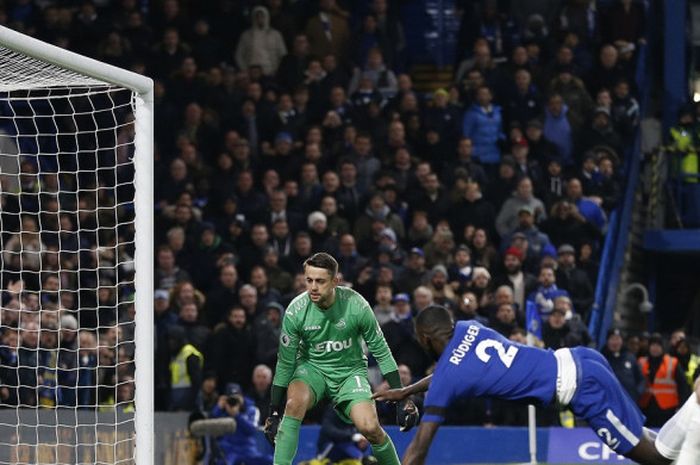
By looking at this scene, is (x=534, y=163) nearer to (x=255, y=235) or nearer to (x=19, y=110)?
(x=255, y=235)

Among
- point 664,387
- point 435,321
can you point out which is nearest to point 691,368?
point 664,387

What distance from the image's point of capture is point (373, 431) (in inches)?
478

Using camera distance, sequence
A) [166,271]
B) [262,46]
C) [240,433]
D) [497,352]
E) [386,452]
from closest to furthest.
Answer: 1. [497,352]
2. [386,452]
3. [240,433]
4. [166,271]
5. [262,46]

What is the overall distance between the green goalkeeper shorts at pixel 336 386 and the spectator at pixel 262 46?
33.8ft

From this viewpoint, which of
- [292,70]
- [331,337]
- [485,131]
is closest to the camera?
[331,337]

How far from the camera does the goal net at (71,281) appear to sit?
10703 mm

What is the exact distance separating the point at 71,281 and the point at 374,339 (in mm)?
7352

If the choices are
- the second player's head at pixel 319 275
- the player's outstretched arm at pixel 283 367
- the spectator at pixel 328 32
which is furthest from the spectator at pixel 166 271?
the second player's head at pixel 319 275

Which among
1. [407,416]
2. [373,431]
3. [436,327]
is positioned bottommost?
[373,431]

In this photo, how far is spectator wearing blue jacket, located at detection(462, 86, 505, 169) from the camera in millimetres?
21016

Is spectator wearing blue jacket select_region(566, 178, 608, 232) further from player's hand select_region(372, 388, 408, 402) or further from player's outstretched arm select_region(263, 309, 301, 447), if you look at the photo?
player's hand select_region(372, 388, 408, 402)

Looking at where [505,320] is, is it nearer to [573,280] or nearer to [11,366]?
[573,280]

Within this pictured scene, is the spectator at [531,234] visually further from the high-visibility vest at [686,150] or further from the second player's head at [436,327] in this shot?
the second player's head at [436,327]

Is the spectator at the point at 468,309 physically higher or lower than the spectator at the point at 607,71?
lower
